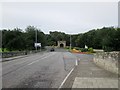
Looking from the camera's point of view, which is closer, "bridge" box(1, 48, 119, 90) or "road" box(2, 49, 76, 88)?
"bridge" box(1, 48, 119, 90)

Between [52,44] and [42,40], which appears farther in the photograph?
[52,44]

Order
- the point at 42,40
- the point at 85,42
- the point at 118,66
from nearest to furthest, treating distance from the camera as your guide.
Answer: the point at 118,66, the point at 42,40, the point at 85,42

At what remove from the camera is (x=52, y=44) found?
521ft

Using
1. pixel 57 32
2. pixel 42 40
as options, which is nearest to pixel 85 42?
pixel 42 40

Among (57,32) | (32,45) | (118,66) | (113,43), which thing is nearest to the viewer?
(118,66)

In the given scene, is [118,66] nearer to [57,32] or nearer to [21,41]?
[21,41]

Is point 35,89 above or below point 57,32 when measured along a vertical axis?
Answer: below

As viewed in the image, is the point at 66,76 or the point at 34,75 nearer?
the point at 66,76

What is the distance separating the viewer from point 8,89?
29.8 feet

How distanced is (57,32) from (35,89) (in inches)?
6830

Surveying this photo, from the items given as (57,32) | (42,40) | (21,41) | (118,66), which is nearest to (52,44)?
(57,32)

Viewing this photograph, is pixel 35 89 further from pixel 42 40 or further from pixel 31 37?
pixel 42 40

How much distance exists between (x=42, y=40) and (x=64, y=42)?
61152mm

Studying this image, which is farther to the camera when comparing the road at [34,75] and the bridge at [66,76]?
the road at [34,75]
